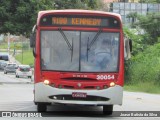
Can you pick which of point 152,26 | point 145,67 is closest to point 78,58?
point 145,67

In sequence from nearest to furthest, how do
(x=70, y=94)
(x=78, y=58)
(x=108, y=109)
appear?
(x=70, y=94), (x=78, y=58), (x=108, y=109)

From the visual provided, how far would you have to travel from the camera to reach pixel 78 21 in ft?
54.7

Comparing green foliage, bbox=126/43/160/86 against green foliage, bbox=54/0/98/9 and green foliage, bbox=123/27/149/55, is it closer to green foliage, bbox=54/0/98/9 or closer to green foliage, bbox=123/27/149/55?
green foliage, bbox=123/27/149/55

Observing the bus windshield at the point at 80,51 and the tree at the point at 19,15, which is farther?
the tree at the point at 19,15

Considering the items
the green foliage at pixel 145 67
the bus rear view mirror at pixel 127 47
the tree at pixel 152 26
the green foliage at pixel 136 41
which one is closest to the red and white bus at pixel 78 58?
the bus rear view mirror at pixel 127 47

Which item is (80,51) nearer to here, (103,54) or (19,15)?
(103,54)

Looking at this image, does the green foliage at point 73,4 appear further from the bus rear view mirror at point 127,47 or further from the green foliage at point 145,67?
the bus rear view mirror at point 127,47

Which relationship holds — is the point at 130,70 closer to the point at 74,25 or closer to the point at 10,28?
the point at 10,28

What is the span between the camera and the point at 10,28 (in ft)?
151

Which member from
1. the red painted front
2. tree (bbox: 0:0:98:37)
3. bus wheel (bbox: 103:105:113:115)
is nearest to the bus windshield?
the red painted front

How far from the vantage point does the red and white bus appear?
16062mm

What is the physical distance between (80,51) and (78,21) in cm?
95

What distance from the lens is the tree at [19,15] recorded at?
1819 inches

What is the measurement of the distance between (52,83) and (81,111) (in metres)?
2.64
